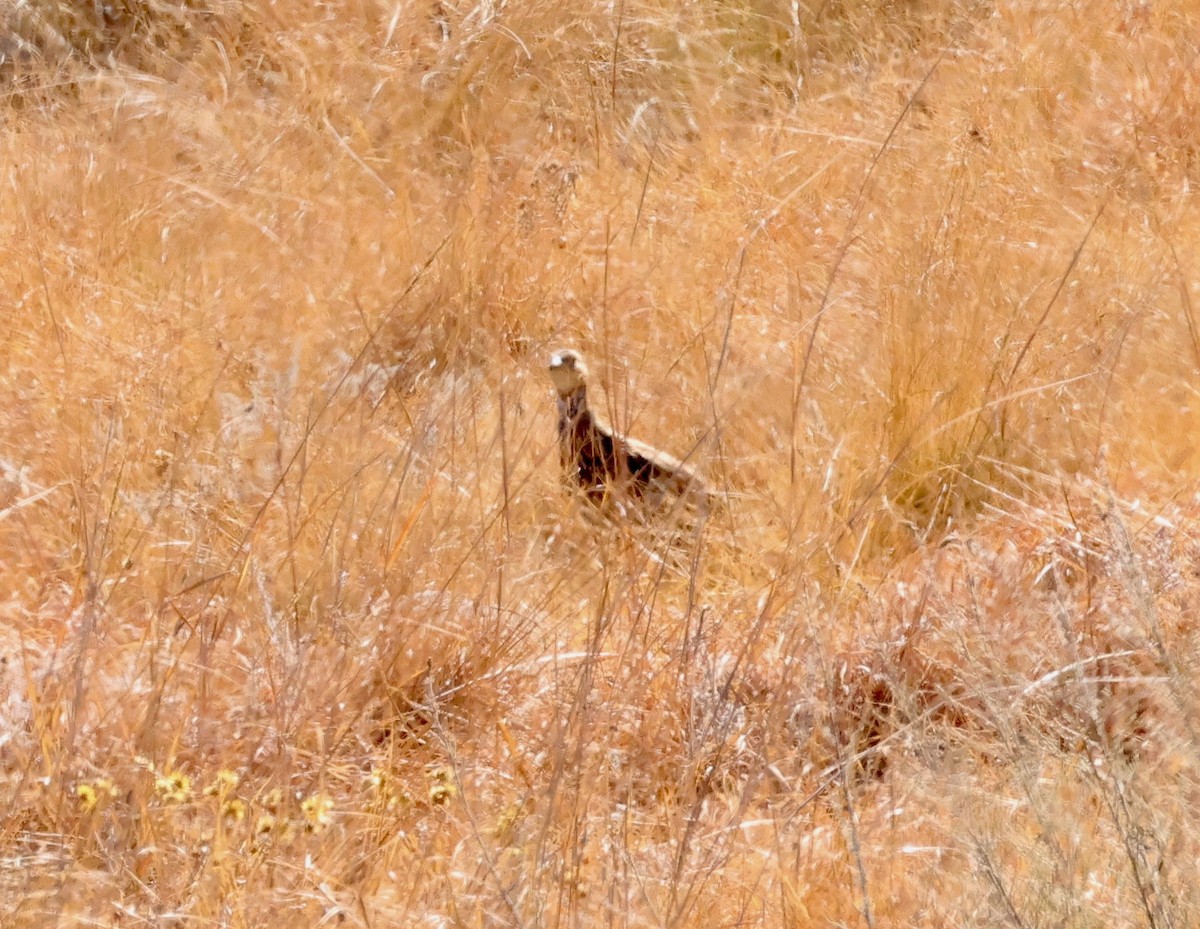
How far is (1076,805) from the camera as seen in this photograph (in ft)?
5.90

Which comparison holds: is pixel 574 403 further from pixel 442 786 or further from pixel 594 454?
pixel 442 786

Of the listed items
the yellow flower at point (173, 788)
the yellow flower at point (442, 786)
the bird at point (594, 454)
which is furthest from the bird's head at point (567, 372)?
the yellow flower at point (173, 788)

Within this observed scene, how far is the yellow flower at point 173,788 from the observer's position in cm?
188

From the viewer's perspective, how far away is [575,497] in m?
2.86

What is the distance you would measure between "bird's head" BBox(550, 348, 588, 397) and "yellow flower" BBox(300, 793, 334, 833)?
1.65 m

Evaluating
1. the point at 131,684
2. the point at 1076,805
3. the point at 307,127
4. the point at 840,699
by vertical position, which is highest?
the point at 307,127

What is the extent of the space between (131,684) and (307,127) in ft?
9.12

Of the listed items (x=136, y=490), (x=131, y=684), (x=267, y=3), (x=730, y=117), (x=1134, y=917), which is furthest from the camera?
(x=267, y=3)

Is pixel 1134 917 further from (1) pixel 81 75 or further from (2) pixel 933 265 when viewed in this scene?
(1) pixel 81 75

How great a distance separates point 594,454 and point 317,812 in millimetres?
1530

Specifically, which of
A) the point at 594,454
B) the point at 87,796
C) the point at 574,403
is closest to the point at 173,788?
the point at 87,796

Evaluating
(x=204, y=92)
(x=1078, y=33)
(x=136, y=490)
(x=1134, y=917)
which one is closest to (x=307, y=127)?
(x=204, y=92)

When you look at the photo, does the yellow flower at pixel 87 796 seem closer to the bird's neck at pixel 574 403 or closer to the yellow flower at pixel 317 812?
the yellow flower at pixel 317 812

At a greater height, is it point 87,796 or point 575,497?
point 87,796
